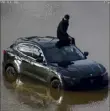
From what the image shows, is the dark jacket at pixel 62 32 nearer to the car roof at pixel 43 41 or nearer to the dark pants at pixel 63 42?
the dark pants at pixel 63 42

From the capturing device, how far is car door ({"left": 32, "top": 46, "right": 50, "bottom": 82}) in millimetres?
12016

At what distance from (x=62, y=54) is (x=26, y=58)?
4.09 feet

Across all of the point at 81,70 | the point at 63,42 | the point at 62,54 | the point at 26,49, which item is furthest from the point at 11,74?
the point at 81,70

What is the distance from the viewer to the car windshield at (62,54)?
491 inches

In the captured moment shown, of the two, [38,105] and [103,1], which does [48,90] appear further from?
[103,1]

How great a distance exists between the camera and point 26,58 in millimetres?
12953

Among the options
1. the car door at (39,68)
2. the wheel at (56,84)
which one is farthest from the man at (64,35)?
the wheel at (56,84)

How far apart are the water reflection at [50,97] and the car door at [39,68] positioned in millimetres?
268

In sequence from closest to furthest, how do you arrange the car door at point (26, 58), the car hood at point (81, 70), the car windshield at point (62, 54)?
1. the car hood at point (81, 70)
2. the car windshield at point (62, 54)
3. the car door at point (26, 58)

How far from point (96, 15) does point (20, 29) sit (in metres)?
7.45

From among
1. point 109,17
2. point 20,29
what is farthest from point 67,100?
point 109,17

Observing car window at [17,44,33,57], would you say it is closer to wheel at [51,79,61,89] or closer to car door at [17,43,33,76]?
car door at [17,43,33,76]

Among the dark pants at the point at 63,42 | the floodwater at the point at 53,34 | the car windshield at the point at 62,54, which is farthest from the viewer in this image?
the dark pants at the point at 63,42

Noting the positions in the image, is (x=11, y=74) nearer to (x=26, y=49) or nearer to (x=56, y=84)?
(x=26, y=49)
